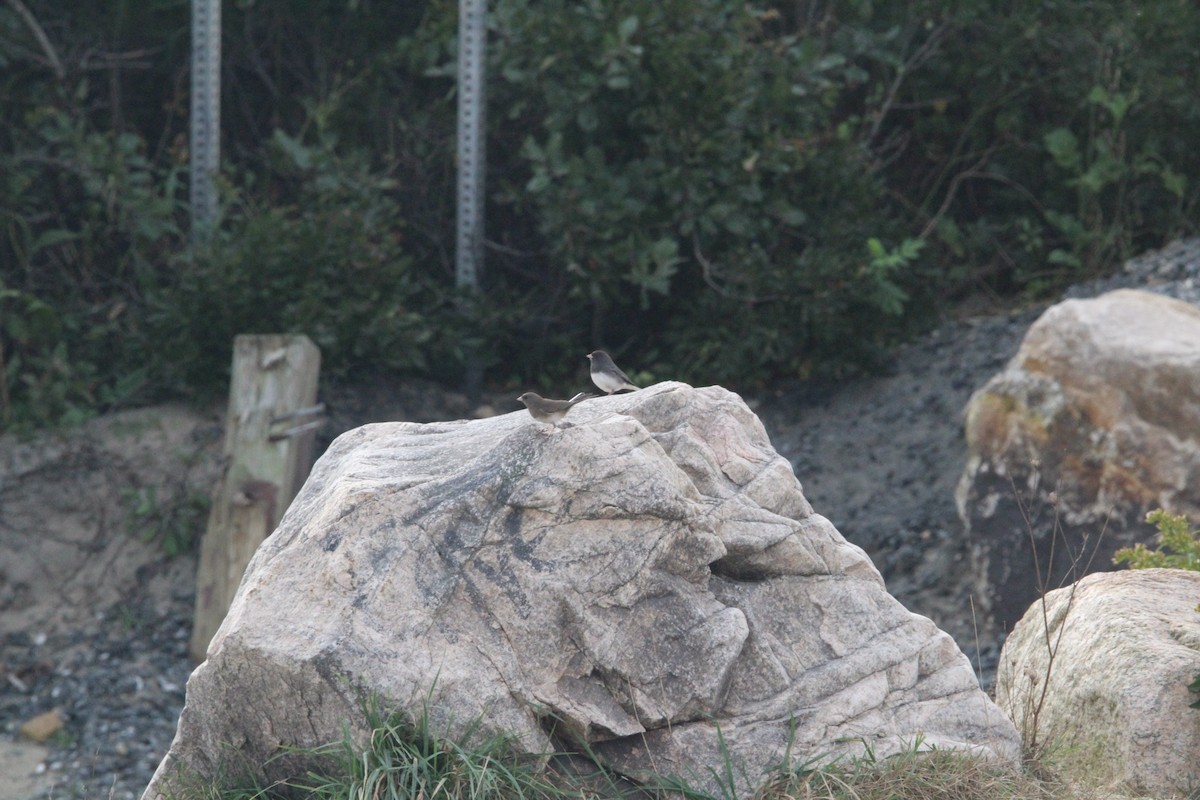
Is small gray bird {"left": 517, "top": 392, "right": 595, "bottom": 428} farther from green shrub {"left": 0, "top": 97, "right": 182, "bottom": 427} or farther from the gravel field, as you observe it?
green shrub {"left": 0, "top": 97, "right": 182, "bottom": 427}

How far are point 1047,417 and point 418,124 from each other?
187 inches

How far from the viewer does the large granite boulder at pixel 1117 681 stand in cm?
382

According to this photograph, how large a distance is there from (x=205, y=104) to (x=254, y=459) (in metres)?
2.53

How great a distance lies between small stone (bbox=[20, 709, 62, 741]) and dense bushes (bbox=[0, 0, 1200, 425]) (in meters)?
A: 1.97

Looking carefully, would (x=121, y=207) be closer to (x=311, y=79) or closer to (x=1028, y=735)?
(x=311, y=79)

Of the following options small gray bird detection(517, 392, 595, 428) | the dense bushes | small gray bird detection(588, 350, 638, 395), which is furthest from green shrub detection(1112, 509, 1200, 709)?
the dense bushes

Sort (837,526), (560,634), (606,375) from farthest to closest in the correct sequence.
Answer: (837,526) → (606,375) → (560,634)

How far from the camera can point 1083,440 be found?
608cm

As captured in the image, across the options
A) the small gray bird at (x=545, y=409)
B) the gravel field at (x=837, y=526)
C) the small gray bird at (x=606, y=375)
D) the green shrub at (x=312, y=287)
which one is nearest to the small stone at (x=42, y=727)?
the gravel field at (x=837, y=526)

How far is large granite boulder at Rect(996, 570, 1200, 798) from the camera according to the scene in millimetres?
3824

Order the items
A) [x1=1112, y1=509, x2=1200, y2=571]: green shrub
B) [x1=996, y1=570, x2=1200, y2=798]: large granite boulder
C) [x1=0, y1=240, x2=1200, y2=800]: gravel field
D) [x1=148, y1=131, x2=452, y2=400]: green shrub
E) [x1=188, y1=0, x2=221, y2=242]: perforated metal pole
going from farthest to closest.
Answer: [x1=188, y1=0, x2=221, y2=242]: perforated metal pole < [x1=148, y1=131, x2=452, y2=400]: green shrub < [x1=0, y1=240, x2=1200, y2=800]: gravel field < [x1=1112, y1=509, x2=1200, y2=571]: green shrub < [x1=996, y1=570, x2=1200, y2=798]: large granite boulder

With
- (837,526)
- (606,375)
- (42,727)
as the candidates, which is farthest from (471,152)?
(606,375)

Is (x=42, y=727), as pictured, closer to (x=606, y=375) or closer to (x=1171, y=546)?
(x=606, y=375)

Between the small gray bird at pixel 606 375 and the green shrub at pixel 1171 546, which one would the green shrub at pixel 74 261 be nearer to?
the small gray bird at pixel 606 375
